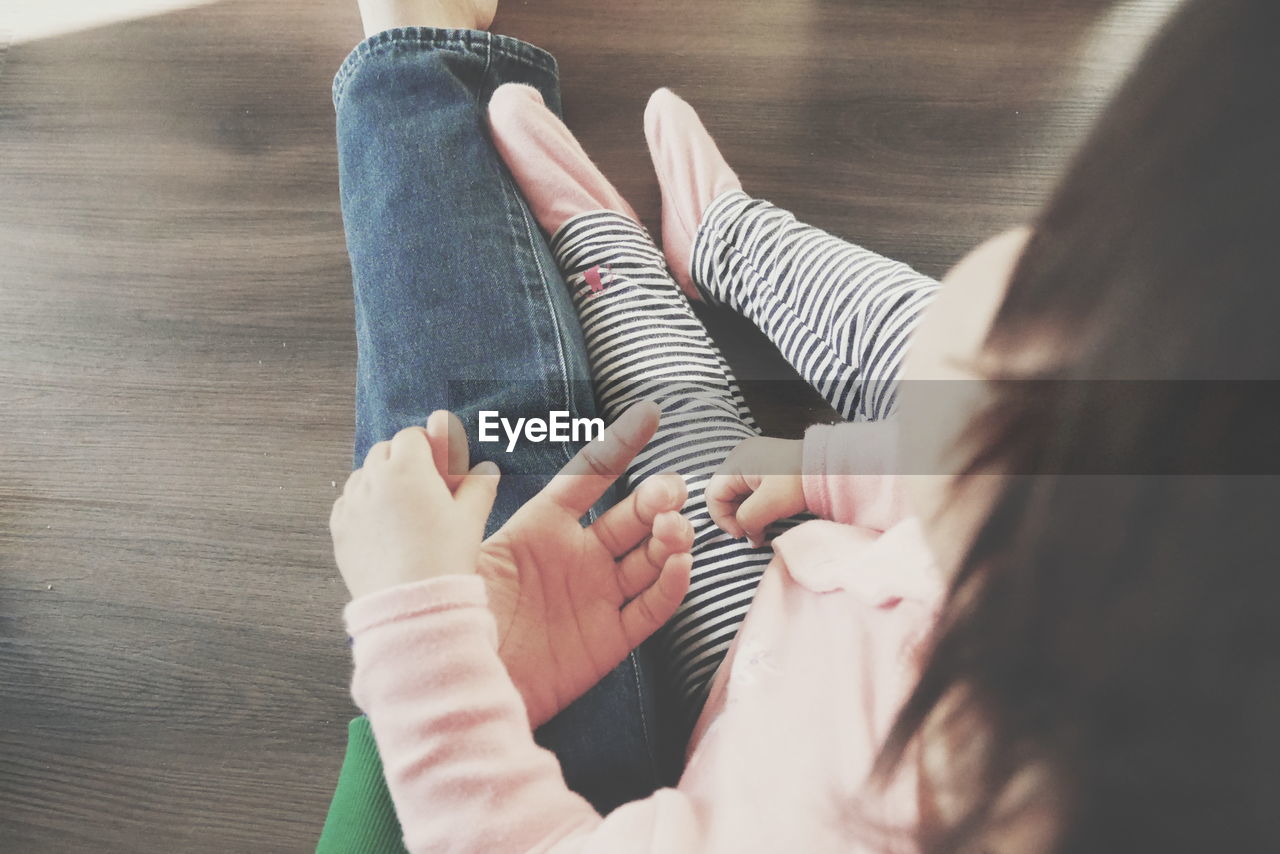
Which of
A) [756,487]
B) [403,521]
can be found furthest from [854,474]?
[403,521]

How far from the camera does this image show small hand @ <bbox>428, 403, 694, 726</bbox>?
401 millimetres

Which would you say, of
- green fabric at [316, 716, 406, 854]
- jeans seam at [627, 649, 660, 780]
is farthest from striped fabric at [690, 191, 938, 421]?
green fabric at [316, 716, 406, 854]

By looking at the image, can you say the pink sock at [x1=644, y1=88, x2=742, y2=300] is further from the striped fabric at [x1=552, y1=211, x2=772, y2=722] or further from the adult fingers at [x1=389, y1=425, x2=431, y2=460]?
the adult fingers at [x1=389, y1=425, x2=431, y2=460]

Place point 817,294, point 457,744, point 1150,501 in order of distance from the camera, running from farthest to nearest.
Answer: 1. point 817,294
2. point 457,744
3. point 1150,501

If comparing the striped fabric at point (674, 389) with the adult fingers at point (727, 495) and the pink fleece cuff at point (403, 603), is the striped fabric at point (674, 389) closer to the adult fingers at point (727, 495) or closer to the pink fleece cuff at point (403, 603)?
the adult fingers at point (727, 495)

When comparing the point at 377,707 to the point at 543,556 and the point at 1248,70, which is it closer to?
the point at 543,556

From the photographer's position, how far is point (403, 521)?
354 mm

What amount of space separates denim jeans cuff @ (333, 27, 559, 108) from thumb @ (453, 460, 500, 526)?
0.36 metres

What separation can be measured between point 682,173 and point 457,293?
9.4 inches

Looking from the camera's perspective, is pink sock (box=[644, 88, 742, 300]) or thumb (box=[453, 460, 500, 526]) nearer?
thumb (box=[453, 460, 500, 526])

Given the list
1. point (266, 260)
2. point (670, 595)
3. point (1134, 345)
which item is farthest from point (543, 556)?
point (266, 260)

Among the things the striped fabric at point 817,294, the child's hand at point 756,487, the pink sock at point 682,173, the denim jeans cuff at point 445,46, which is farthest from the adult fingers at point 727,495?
the denim jeans cuff at point 445,46

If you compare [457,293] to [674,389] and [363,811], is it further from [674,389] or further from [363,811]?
[363,811]

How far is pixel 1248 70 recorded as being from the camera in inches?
8.2
